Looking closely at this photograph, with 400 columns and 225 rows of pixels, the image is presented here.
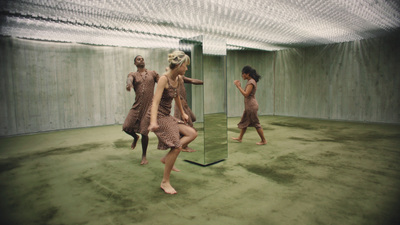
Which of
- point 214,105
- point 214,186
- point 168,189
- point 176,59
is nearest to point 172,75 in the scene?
point 176,59

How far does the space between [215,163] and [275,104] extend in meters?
7.35

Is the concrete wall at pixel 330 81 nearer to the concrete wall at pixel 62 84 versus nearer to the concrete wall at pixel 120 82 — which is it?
the concrete wall at pixel 120 82

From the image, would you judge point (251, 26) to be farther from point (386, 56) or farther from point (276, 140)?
point (386, 56)

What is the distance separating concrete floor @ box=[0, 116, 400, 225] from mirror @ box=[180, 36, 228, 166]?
350 millimetres

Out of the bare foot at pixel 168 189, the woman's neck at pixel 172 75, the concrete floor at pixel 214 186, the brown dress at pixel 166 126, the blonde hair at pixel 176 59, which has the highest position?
the blonde hair at pixel 176 59

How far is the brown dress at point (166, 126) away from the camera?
2527mm

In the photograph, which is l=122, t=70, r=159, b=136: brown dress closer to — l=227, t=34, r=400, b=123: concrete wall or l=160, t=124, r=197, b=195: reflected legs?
l=160, t=124, r=197, b=195: reflected legs

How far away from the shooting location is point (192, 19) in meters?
5.00

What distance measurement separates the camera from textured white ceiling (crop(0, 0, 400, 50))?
4.11 meters

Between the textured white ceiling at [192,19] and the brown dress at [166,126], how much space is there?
3.90 ft

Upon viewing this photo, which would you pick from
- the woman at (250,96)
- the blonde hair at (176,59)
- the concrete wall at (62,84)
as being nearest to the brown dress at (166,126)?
the blonde hair at (176,59)

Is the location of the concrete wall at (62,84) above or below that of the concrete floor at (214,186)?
above

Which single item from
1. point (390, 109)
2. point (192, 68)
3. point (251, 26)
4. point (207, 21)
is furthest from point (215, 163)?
point (390, 109)

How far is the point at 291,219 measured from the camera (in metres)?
2.04
